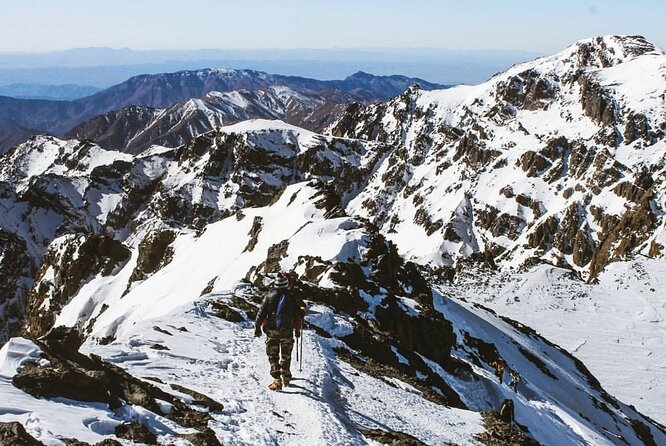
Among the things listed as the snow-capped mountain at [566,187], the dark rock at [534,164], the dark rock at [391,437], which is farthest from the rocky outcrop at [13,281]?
the dark rock at [391,437]

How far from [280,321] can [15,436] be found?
712 centimetres

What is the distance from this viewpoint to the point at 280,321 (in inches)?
557

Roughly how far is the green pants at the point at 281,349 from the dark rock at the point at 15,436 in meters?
6.86

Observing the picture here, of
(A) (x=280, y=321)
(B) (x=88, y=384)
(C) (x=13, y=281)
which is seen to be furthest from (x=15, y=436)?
(C) (x=13, y=281)

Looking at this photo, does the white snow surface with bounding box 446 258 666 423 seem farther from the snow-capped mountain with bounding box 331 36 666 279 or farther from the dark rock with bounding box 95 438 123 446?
the dark rock with bounding box 95 438 123 446

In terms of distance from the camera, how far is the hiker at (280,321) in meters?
14.2

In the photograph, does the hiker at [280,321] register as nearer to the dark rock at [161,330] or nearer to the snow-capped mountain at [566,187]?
the dark rock at [161,330]

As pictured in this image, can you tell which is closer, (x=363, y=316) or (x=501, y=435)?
(x=501, y=435)

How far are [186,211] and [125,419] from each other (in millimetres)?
188548

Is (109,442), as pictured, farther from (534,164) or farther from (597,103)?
(597,103)

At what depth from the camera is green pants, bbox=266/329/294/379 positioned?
46.6ft

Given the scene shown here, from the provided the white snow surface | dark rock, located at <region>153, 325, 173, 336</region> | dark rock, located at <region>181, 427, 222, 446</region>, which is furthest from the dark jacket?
the white snow surface

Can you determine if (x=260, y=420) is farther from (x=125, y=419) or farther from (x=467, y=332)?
(x=467, y=332)

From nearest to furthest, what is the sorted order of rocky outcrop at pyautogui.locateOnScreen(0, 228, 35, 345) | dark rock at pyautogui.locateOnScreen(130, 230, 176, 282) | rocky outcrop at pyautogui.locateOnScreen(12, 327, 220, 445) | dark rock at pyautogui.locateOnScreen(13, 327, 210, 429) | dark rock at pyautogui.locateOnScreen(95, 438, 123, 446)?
dark rock at pyautogui.locateOnScreen(95, 438, 123, 446) → rocky outcrop at pyautogui.locateOnScreen(12, 327, 220, 445) → dark rock at pyautogui.locateOnScreen(13, 327, 210, 429) → dark rock at pyautogui.locateOnScreen(130, 230, 176, 282) → rocky outcrop at pyautogui.locateOnScreen(0, 228, 35, 345)
